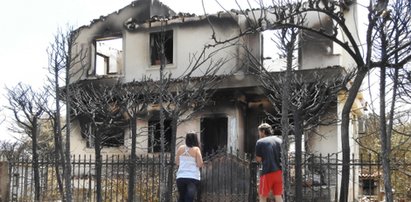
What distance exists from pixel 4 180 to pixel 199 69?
387 inches

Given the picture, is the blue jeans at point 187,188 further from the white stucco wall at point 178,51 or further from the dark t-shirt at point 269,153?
the white stucco wall at point 178,51

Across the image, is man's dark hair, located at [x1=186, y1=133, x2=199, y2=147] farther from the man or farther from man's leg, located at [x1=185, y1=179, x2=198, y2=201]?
the man

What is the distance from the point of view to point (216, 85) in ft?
62.5

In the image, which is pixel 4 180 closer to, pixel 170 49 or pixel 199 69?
pixel 199 69

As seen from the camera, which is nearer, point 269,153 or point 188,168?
point 269,153

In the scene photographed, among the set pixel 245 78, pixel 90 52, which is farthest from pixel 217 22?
pixel 90 52

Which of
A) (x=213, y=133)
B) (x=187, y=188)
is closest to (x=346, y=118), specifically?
(x=187, y=188)

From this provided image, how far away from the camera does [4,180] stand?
1253 cm

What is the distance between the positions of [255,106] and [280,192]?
11.8 meters

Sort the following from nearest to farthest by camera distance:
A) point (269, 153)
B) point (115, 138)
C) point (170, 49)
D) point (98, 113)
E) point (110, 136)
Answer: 1. point (269, 153)
2. point (98, 113)
3. point (110, 136)
4. point (115, 138)
5. point (170, 49)

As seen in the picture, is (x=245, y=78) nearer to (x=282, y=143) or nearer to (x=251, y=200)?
(x=251, y=200)

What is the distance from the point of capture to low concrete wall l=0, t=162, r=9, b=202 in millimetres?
12461

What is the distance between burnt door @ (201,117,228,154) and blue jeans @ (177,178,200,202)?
37.3ft

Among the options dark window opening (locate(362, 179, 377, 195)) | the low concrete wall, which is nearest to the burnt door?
dark window opening (locate(362, 179, 377, 195))
